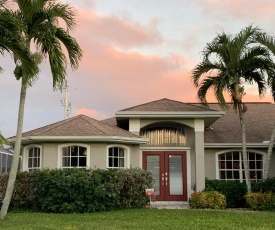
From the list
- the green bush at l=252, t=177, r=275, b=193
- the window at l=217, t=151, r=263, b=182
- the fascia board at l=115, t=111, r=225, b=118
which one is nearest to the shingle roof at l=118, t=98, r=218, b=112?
the fascia board at l=115, t=111, r=225, b=118

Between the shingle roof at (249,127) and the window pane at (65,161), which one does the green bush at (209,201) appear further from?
the window pane at (65,161)

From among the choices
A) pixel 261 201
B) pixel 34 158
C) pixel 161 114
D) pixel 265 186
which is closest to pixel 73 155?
pixel 34 158

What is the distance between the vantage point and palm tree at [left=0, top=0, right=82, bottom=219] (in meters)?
12.7

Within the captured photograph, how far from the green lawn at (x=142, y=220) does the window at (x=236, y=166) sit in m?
5.32

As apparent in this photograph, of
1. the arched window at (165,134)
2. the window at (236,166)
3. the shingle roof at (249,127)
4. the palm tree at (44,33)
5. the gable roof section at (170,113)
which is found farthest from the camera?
the arched window at (165,134)

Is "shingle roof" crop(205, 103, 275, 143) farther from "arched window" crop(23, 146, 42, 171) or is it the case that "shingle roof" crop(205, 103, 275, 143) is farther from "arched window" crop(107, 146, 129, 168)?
"arched window" crop(23, 146, 42, 171)

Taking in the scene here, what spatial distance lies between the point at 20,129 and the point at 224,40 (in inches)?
351

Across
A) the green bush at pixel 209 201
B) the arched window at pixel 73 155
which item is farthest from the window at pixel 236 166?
the arched window at pixel 73 155

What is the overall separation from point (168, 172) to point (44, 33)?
949 centimetres

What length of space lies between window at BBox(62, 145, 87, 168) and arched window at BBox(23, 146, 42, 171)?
111 cm

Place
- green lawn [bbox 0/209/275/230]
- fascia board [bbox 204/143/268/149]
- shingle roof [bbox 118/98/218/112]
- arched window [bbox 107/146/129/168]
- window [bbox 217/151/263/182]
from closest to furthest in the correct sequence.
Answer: green lawn [bbox 0/209/275/230]
arched window [bbox 107/146/129/168]
shingle roof [bbox 118/98/218/112]
fascia board [bbox 204/143/268/149]
window [bbox 217/151/263/182]

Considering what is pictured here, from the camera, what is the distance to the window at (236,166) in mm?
19469

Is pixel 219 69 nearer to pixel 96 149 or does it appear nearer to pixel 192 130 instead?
pixel 192 130

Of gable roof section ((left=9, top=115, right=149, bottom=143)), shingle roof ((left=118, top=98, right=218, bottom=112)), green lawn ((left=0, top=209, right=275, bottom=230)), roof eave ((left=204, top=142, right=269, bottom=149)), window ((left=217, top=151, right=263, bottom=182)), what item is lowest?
green lawn ((left=0, top=209, right=275, bottom=230))
